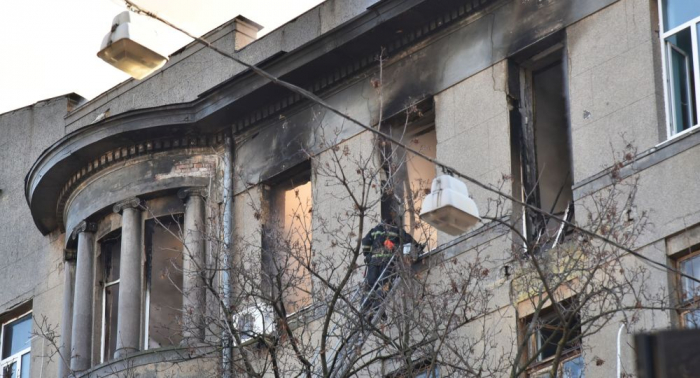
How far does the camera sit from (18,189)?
79.4ft

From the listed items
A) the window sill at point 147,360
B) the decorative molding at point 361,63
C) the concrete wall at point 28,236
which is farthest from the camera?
the concrete wall at point 28,236

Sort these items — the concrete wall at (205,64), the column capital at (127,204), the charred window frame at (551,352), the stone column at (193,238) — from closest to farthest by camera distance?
the charred window frame at (551,352) < the stone column at (193,238) < the concrete wall at (205,64) < the column capital at (127,204)

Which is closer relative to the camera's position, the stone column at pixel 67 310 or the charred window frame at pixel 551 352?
the charred window frame at pixel 551 352

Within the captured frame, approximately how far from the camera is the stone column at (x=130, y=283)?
62.3 ft

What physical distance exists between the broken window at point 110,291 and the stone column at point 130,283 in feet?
2.89

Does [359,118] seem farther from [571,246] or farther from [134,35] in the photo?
[134,35]

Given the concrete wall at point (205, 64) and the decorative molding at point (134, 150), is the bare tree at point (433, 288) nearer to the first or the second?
the decorative molding at point (134, 150)

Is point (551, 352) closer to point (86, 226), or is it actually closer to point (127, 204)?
point (127, 204)

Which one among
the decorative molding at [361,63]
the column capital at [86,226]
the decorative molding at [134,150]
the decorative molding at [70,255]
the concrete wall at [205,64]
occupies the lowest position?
the decorative molding at [70,255]

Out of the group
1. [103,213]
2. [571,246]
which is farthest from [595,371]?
[103,213]

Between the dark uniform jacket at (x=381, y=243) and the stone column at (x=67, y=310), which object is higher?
the stone column at (x=67, y=310)

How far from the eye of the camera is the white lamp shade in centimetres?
885

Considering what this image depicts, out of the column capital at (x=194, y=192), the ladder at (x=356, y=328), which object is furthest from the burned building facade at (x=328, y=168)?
the ladder at (x=356, y=328)

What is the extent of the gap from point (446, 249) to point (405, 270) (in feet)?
7.88
